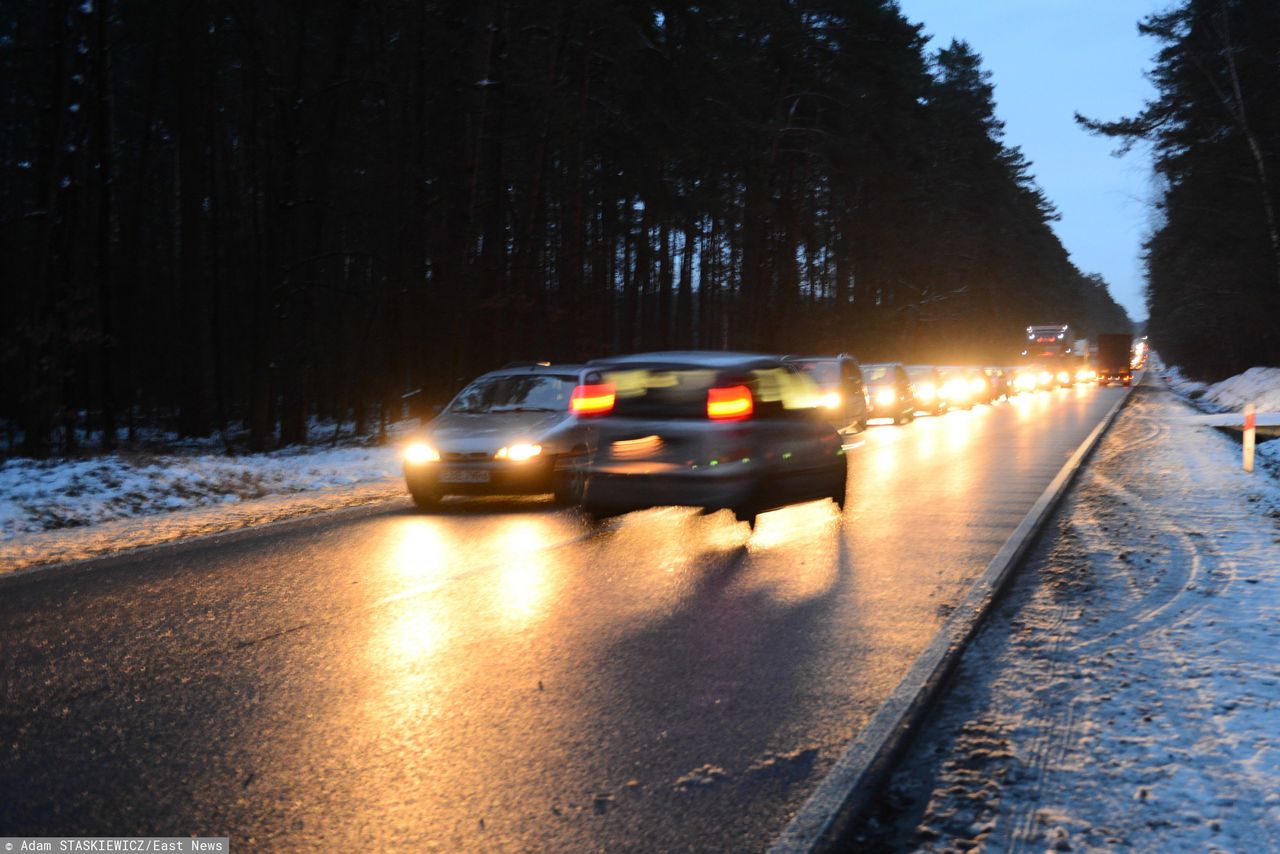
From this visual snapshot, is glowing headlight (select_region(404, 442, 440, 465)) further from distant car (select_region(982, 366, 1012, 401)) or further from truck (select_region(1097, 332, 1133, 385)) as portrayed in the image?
truck (select_region(1097, 332, 1133, 385))

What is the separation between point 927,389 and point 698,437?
2853 cm

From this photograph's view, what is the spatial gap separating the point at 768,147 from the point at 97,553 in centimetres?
3748

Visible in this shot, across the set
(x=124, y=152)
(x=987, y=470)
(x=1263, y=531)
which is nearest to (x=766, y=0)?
(x=124, y=152)

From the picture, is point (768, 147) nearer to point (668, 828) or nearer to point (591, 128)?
point (591, 128)

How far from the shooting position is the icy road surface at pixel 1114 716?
427 centimetres

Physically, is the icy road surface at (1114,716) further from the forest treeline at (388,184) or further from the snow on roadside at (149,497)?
the forest treeline at (388,184)

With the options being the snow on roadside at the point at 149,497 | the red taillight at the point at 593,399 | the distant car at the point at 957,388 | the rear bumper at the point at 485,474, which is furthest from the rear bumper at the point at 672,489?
the distant car at the point at 957,388

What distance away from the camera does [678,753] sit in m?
5.04

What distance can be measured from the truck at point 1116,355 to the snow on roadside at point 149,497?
2848 inches

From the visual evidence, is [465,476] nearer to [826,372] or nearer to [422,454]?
[422,454]

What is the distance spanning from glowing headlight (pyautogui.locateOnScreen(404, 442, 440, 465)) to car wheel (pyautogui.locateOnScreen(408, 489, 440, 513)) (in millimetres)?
353

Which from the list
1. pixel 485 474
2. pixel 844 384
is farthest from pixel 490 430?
pixel 844 384

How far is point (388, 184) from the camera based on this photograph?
28453mm

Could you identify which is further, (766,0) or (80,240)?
(766,0)
